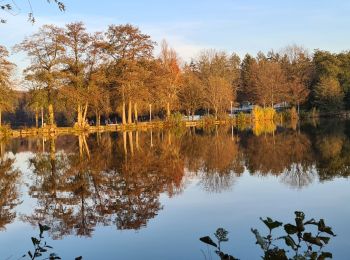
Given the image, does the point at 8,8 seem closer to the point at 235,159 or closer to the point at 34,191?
the point at 34,191

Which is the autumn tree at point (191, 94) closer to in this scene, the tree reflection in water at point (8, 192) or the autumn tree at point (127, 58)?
the autumn tree at point (127, 58)

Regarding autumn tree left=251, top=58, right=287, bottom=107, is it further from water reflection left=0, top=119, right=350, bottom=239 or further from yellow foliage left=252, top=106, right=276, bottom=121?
water reflection left=0, top=119, right=350, bottom=239

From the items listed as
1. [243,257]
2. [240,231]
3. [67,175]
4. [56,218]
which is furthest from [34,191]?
[243,257]

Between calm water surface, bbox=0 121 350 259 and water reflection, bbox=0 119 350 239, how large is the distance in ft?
0.10

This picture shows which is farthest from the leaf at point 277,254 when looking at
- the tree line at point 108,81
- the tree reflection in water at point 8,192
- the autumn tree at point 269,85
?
the autumn tree at point 269,85

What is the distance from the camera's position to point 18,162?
19.3 meters

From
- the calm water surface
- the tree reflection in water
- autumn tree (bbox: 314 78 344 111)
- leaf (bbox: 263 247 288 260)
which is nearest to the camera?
leaf (bbox: 263 247 288 260)

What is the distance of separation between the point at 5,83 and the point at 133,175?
2845 centimetres

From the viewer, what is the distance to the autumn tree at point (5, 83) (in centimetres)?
3712

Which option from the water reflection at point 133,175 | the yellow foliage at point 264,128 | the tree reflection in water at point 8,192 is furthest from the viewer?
the yellow foliage at point 264,128

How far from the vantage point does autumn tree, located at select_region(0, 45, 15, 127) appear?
3712 cm

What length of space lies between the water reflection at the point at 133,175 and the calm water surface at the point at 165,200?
0.03m

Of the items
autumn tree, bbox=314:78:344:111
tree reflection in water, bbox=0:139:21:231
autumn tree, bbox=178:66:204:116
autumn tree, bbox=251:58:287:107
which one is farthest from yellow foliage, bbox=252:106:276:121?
tree reflection in water, bbox=0:139:21:231

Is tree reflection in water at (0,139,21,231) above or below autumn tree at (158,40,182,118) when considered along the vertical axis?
below
